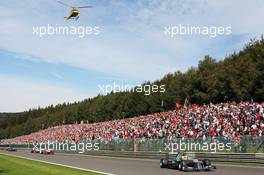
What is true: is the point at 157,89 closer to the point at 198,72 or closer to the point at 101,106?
the point at 198,72

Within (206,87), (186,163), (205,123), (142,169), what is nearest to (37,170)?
(142,169)

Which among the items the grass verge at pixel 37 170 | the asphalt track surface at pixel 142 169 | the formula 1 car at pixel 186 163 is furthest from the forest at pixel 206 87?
the grass verge at pixel 37 170

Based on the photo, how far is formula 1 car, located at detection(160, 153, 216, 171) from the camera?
22.3m

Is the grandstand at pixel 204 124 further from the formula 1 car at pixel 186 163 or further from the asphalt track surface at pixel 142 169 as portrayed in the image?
the formula 1 car at pixel 186 163

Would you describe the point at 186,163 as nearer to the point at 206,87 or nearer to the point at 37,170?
the point at 37,170

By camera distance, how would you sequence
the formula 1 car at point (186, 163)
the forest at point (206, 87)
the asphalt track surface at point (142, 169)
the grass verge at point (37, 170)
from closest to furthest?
the asphalt track surface at point (142, 169) → the grass verge at point (37, 170) → the formula 1 car at point (186, 163) → the forest at point (206, 87)

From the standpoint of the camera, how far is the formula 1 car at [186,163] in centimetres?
2234

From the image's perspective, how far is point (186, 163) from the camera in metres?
22.6

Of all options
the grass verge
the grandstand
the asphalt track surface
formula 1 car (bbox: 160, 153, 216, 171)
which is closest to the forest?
the grandstand

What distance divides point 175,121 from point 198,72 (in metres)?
29.4

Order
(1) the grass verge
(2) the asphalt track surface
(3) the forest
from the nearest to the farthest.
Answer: (2) the asphalt track surface
(1) the grass verge
(3) the forest

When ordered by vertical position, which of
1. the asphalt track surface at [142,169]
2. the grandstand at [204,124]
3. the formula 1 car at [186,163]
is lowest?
the asphalt track surface at [142,169]

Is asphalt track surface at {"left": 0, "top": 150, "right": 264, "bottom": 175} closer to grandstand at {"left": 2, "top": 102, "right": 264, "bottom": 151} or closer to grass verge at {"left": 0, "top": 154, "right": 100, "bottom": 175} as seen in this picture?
grass verge at {"left": 0, "top": 154, "right": 100, "bottom": 175}

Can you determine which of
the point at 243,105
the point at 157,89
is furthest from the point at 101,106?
the point at 243,105
